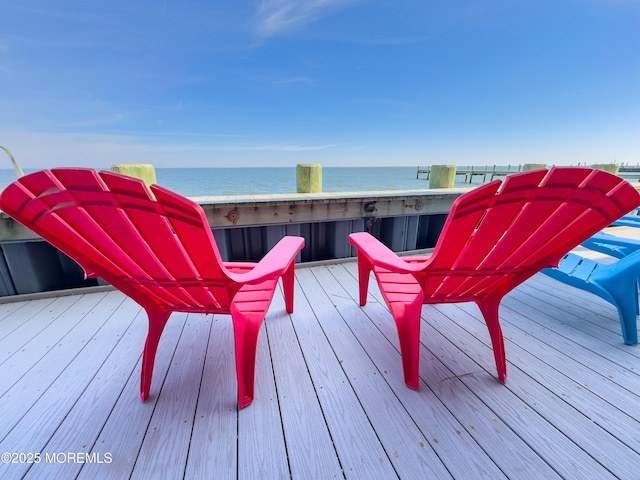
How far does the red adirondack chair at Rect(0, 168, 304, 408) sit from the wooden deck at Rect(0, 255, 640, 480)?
6.3 inches

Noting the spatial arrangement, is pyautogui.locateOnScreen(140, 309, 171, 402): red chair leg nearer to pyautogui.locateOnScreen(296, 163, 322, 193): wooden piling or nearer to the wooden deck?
the wooden deck

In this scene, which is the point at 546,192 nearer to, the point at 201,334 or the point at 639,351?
the point at 639,351

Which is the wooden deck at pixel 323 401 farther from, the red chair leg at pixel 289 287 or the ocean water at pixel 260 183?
the ocean water at pixel 260 183

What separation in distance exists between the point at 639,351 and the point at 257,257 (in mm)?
2562

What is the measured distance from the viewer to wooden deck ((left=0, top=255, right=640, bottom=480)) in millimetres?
779

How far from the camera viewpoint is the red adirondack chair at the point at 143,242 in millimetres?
643

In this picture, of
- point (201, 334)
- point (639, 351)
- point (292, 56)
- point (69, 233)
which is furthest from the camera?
point (292, 56)

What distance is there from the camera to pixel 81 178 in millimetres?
625

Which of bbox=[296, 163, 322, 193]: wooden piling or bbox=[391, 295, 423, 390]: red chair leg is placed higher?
bbox=[296, 163, 322, 193]: wooden piling

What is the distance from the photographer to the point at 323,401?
1.00m

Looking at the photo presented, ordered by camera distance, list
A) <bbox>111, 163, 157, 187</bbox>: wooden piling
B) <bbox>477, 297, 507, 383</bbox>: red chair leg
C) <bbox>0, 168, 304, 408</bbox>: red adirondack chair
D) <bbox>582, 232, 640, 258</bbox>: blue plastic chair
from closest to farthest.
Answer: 1. <bbox>0, 168, 304, 408</bbox>: red adirondack chair
2. <bbox>477, 297, 507, 383</bbox>: red chair leg
3. <bbox>582, 232, 640, 258</bbox>: blue plastic chair
4. <bbox>111, 163, 157, 187</bbox>: wooden piling

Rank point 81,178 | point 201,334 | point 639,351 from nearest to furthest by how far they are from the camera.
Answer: point 81,178 → point 639,351 → point 201,334

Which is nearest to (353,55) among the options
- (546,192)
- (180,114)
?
(546,192)

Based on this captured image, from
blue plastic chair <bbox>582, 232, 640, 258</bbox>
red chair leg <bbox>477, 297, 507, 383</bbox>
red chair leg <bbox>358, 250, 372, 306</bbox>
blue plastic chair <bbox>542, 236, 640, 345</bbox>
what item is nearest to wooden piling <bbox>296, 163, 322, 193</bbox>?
red chair leg <bbox>358, 250, 372, 306</bbox>
